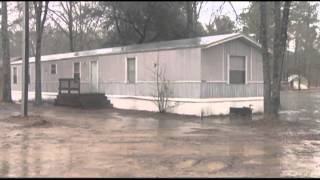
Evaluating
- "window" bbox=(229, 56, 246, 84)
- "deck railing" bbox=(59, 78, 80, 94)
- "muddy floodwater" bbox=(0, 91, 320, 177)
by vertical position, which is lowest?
"muddy floodwater" bbox=(0, 91, 320, 177)

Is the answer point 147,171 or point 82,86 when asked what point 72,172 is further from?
point 82,86

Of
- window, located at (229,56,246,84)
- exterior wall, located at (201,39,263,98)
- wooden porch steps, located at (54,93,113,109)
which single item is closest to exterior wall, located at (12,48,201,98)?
exterior wall, located at (201,39,263,98)

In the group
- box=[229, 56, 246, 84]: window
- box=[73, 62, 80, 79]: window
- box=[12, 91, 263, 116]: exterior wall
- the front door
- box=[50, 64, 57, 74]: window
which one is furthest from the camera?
box=[50, 64, 57, 74]: window

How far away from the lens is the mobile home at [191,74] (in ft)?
71.1

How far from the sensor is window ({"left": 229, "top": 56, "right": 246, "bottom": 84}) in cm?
2292

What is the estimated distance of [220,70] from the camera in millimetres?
22312

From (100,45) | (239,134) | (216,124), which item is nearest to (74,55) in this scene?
(100,45)

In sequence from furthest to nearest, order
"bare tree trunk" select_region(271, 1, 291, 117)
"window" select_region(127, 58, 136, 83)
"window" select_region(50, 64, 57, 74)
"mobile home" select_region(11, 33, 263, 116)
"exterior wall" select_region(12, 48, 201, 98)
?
"window" select_region(50, 64, 57, 74)
"window" select_region(127, 58, 136, 83)
"exterior wall" select_region(12, 48, 201, 98)
"mobile home" select_region(11, 33, 263, 116)
"bare tree trunk" select_region(271, 1, 291, 117)

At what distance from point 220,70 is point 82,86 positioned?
9.66m

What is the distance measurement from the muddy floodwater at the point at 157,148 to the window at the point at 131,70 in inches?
251

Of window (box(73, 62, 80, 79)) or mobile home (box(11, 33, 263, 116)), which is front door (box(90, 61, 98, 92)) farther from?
window (box(73, 62, 80, 79))

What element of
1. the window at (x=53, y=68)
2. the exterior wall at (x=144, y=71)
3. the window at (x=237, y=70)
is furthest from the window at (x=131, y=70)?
the window at (x=53, y=68)

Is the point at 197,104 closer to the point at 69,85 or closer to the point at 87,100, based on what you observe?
the point at 87,100

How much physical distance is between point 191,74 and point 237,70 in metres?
2.55
